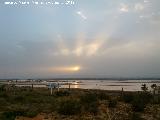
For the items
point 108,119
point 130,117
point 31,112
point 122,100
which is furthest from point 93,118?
point 122,100

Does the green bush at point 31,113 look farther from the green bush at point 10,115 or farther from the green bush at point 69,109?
the green bush at point 69,109

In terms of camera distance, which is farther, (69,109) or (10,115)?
(69,109)

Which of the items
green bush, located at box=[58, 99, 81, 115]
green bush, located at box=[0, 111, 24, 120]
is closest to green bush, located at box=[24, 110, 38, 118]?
green bush, located at box=[0, 111, 24, 120]

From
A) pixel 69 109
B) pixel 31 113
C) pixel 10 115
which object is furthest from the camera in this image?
pixel 69 109

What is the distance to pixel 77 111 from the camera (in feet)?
67.6

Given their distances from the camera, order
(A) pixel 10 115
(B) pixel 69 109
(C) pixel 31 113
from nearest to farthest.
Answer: (A) pixel 10 115 → (C) pixel 31 113 → (B) pixel 69 109

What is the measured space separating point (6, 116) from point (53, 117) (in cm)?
273

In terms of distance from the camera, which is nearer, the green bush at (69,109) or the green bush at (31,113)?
the green bush at (31,113)

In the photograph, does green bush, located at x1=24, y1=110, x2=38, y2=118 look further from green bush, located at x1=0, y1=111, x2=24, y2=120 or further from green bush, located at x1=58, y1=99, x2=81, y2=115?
green bush, located at x1=58, y1=99, x2=81, y2=115

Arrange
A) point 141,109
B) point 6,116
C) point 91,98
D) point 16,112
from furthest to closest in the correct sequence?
1. point 91,98
2. point 141,109
3. point 16,112
4. point 6,116

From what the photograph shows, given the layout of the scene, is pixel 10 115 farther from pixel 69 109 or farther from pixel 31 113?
pixel 69 109

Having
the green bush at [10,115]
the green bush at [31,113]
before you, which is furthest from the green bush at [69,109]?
the green bush at [10,115]

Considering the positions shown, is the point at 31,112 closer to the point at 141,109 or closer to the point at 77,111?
the point at 77,111

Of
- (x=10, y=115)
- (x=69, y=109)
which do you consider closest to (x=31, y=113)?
(x=10, y=115)
